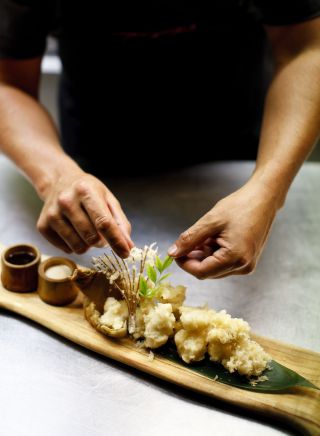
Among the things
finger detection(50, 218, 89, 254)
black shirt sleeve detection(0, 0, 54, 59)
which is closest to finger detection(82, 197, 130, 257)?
finger detection(50, 218, 89, 254)

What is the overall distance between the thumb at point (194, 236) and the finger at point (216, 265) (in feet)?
0.17

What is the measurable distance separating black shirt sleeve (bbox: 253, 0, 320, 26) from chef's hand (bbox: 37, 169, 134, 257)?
38.5 inches

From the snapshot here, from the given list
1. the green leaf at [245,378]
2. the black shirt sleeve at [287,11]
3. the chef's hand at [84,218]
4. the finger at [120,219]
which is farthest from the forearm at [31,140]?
the black shirt sleeve at [287,11]

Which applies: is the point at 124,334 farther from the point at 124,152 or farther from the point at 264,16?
the point at 264,16

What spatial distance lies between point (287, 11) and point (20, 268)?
134 cm

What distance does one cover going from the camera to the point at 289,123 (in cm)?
179

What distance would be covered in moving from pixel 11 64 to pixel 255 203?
44.1 inches

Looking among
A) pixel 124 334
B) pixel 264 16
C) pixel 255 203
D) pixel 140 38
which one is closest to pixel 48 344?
pixel 124 334

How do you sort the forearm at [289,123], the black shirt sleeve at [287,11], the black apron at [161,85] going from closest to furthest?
the forearm at [289,123]
the black shirt sleeve at [287,11]
the black apron at [161,85]

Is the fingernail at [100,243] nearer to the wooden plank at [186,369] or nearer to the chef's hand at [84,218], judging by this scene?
the chef's hand at [84,218]

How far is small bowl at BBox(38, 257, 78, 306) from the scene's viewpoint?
160cm

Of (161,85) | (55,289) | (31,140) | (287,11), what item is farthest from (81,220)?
(287,11)

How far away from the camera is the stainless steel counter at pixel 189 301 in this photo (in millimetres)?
1341

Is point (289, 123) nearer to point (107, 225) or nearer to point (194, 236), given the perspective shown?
point (194, 236)
